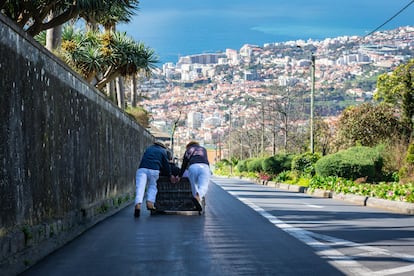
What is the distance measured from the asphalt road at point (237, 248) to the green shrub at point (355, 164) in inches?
672

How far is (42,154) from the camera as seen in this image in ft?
35.3

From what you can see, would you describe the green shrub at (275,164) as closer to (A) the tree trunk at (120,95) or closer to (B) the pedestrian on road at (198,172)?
(A) the tree trunk at (120,95)

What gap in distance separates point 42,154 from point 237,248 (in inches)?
128

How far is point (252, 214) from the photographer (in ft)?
55.6

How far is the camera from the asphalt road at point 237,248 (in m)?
8.03

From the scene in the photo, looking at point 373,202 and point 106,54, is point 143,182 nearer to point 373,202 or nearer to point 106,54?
point 373,202

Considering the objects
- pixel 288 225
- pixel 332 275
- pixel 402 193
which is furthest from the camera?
pixel 402 193

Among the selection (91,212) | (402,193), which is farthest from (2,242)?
(402,193)

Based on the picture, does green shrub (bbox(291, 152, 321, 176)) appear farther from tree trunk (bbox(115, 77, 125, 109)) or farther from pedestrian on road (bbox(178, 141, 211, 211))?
pedestrian on road (bbox(178, 141, 211, 211))

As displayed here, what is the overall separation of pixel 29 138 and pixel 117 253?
204 cm

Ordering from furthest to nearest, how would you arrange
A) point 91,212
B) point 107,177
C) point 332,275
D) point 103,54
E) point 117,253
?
point 103,54, point 107,177, point 91,212, point 117,253, point 332,275

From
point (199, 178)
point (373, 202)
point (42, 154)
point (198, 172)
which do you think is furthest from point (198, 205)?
point (373, 202)

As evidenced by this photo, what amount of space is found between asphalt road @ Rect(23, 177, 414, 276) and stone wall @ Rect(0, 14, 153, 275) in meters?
0.36

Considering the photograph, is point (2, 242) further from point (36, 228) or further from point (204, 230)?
point (204, 230)
